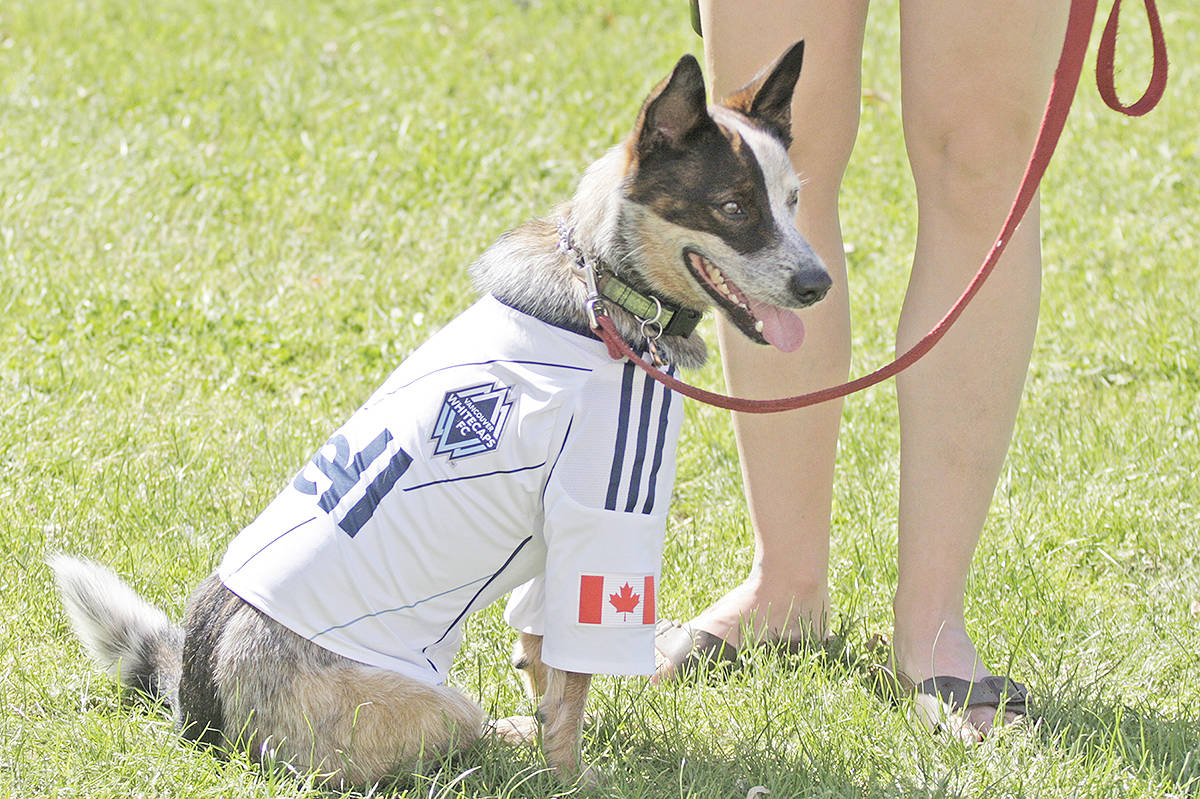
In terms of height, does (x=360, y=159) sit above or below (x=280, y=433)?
above

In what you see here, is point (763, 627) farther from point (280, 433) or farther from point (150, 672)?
point (280, 433)

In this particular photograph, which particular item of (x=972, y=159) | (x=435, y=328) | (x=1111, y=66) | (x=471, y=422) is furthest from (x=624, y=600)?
(x=435, y=328)

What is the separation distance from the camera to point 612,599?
2414mm

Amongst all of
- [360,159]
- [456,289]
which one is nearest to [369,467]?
[456,289]

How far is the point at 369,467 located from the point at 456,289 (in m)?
2.72

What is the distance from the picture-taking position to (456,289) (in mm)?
5082

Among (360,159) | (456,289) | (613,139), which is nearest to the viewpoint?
(456,289)

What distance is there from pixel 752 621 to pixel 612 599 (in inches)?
30.7

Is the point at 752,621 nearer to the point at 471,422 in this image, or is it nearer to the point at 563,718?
the point at 563,718

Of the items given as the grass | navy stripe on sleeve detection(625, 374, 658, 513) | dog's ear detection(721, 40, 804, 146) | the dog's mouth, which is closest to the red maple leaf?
navy stripe on sleeve detection(625, 374, 658, 513)

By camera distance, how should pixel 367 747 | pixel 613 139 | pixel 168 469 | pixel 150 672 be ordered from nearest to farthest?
pixel 367 747 < pixel 150 672 < pixel 168 469 < pixel 613 139

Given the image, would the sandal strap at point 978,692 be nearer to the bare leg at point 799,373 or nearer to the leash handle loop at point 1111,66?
the bare leg at point 799,373

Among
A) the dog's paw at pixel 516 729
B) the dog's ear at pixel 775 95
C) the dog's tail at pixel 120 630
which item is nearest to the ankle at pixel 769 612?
the dog's paw at pixel 516 729

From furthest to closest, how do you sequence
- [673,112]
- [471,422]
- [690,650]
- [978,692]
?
[690,650] < [978,692] < [673,112] < [471,422]
